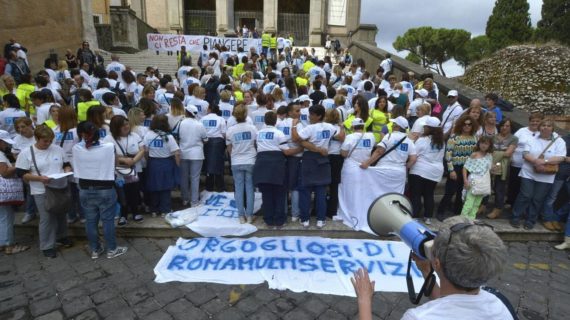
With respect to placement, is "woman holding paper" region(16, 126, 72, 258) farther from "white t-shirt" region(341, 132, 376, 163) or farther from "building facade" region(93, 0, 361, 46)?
"building facade" region(93, 0, 361, 46)

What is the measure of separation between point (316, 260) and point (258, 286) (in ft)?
3.13

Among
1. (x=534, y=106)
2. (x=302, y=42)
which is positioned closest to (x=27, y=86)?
(x=534, y=106)

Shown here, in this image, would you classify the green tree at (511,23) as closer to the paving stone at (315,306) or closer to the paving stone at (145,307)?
the paving stone at (315,306)

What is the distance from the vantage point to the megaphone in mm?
1846

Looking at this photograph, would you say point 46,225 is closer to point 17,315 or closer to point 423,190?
point 17,315

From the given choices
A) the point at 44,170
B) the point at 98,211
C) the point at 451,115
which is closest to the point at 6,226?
the point at 44,170

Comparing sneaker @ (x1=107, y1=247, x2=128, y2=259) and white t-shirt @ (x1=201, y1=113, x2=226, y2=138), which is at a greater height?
white t-shirt @ (x1=201, y1=113, x2=226, y2=138)

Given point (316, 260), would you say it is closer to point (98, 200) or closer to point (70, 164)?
point (98, 200)

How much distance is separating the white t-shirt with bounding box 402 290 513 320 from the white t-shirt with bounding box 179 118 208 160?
5.04 metres

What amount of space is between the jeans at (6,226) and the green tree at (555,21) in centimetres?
3628

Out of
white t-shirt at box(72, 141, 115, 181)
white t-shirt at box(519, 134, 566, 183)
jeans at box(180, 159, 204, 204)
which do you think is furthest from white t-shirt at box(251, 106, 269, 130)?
white t-shirt at box(519, 134, 566, 183)

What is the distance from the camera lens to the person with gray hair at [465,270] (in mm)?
1577

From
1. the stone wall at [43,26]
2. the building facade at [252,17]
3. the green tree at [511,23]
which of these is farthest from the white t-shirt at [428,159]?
the green tree at [511,23]

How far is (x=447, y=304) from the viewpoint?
1669 millimetres
